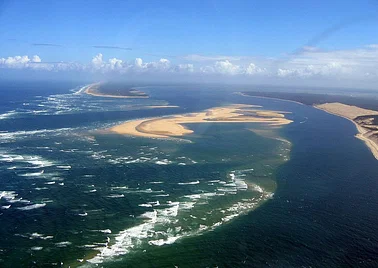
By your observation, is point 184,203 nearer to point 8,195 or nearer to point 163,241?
point 163,241

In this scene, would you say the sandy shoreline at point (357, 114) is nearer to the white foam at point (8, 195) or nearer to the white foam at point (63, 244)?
the white foam at point (63, 244)

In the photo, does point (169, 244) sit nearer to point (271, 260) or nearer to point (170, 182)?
point (271, 260)

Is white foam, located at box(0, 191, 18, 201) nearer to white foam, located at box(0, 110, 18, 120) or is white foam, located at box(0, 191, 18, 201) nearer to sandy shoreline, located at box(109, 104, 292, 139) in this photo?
sandy shoreline, located at box(109, 104, 292, 139)

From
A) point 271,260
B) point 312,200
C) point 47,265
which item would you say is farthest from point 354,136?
point 47,265

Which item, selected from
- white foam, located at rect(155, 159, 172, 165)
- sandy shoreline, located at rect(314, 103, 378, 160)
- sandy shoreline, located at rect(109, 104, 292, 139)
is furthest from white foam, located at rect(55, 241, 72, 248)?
sandy shoreline, located at rect(314, 103, 378, 160)

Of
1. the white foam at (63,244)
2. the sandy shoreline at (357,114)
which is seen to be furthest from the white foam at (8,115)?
the sandy shoreline at (357,114)

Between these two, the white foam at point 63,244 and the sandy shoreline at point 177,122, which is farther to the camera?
the sandy shoreline at point 177,122

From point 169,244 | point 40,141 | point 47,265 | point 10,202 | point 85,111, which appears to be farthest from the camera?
point 85,111

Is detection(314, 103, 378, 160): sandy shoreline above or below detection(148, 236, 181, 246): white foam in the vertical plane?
above
